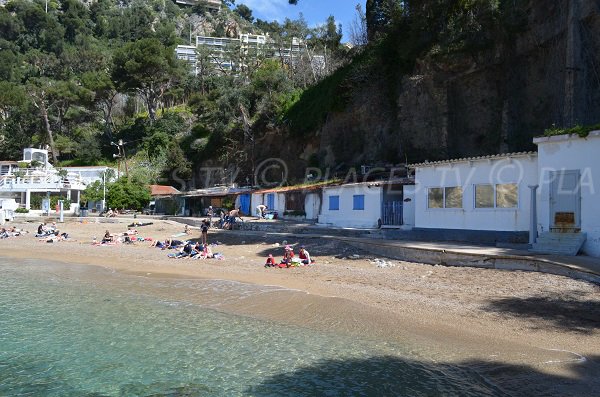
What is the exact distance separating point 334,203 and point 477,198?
423 inches

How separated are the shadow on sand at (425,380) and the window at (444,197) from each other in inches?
465

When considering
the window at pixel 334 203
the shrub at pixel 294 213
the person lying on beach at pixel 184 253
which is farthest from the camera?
the shrub at pixel 294 213

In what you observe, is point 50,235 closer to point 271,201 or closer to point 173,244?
point 173,244

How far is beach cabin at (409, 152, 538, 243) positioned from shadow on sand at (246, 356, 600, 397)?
33.0 ft

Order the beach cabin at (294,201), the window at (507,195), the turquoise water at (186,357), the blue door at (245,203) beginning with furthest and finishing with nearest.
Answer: the blue door at (245,203) → the beach cabin at (294,201) → the window at (507,195) → the turquoise water at (186,357)

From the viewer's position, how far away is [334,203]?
28.3 m

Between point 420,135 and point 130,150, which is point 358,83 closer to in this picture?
point 420,135

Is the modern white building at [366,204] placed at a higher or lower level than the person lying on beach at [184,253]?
higher

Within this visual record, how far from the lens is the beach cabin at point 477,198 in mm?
17172

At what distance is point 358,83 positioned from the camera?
3825cm

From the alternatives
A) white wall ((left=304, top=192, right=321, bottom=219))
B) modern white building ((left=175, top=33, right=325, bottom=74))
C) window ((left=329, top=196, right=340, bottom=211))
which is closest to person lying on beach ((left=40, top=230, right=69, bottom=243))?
white wall ((left=304, top=192, right=321, bottom=219))

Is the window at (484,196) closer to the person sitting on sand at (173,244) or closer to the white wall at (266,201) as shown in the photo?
the person sitting on sand at (173,244)

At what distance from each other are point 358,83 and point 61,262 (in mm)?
25333

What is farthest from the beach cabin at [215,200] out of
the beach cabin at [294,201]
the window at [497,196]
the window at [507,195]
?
the window at [507,195]
